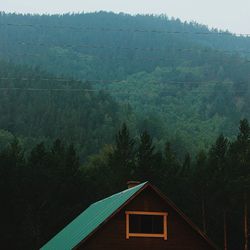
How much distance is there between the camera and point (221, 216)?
2911 inches

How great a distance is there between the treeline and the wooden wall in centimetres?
3271

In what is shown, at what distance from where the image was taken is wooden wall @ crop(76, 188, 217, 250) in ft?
117

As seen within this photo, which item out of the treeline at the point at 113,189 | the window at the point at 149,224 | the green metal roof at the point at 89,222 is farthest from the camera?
the treeline at the point at 113,189

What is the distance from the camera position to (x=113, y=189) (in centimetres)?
7744

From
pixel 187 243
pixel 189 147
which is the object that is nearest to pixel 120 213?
pixel 187 243

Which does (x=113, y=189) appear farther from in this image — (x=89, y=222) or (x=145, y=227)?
(x=145, y=227)

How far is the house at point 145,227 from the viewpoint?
117 feet

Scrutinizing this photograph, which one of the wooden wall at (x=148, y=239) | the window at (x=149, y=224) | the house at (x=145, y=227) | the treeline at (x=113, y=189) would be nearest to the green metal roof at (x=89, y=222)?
the house at (x=145, y=227)

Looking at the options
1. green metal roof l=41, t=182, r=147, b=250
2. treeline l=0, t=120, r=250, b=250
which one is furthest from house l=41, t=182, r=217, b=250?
treeline l=0, t=120, r=250, b=250

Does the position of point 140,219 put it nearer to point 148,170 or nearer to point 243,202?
point 243,202

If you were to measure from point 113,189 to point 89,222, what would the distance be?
129 ft

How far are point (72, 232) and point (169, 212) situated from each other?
6329 millimetres

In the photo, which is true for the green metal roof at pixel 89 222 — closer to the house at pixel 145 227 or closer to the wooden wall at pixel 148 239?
the house at pixel 145 227

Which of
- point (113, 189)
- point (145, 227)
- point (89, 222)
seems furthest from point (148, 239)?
point (113, 189)
